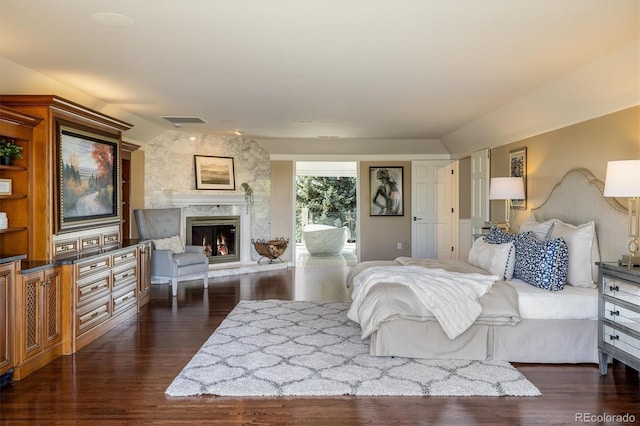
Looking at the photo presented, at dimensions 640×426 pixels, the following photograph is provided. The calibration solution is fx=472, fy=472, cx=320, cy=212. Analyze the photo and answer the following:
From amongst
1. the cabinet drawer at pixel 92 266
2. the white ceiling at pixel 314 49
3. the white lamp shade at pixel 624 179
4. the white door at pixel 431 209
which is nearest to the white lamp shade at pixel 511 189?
the white ceiling at pixel 314 49

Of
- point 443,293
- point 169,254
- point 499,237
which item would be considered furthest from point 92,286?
point 499,237

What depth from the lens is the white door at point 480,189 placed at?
719 centimetres

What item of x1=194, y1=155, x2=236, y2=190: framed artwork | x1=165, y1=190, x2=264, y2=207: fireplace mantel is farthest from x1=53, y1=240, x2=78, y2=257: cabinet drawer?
x1=194, y1=155, x2=236, y2=190: framed artwork

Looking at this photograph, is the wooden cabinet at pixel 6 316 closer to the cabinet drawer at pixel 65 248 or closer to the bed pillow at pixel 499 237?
the cabinet drawer at pixel 65 248

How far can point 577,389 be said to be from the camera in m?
3.26

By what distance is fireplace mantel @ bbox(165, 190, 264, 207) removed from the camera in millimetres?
8094

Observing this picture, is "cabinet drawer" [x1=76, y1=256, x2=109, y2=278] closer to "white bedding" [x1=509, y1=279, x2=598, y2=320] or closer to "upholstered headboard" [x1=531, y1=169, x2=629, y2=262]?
"white bedding" [x1=509, y1=279, x2=598, y2=320]

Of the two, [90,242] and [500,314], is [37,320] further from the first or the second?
[500,314]

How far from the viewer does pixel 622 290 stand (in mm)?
3293

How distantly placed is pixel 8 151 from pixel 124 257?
1.75m

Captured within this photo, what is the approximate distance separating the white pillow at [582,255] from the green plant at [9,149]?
479 cm

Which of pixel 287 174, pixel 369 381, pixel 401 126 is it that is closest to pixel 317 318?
pixel 369 381

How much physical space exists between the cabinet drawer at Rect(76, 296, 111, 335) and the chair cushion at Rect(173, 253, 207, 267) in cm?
189

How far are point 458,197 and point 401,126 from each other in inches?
105
